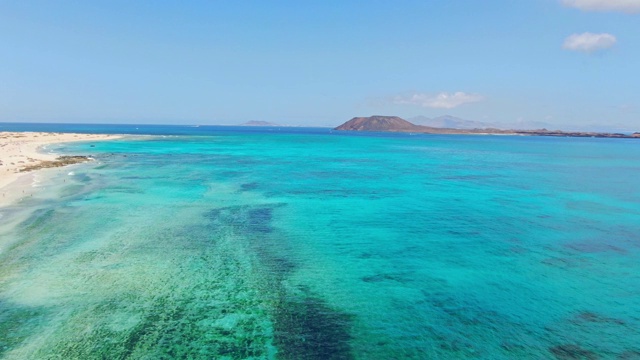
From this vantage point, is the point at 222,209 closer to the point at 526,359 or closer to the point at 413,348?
the point at 413,348

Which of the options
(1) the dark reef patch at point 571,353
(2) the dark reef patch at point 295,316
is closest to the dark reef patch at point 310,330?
(2) the dark reef patch at point 295,316

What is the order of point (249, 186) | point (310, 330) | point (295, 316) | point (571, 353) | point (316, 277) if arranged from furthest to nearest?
point (249, 186) → point (316, 277) → point (295, 316) → point (310, 330) → point (571, 353)

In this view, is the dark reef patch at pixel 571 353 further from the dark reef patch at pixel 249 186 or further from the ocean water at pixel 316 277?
the dark reef patch at pixel 249 186

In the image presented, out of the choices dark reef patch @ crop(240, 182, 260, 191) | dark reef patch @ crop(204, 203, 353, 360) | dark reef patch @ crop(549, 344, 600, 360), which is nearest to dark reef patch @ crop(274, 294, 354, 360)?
dark reef patch @ crop(204, 203, 353, 360)

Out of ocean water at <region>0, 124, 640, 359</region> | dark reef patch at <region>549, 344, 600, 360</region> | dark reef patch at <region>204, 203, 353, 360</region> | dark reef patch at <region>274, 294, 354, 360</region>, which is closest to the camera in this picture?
dark reef patch at <region>549, 344, 600, 360</region>

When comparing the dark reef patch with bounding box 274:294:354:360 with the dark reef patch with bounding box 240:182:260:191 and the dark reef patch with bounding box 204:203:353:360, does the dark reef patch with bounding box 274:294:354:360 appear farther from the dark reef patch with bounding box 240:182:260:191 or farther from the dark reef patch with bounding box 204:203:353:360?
the dark reef patch with bounding box 240:182:260:191

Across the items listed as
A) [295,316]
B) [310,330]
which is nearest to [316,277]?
[295,316]

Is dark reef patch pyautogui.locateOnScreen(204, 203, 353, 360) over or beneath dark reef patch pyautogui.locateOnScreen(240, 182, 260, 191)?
beneath

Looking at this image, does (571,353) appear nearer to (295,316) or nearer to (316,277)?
(295,316)

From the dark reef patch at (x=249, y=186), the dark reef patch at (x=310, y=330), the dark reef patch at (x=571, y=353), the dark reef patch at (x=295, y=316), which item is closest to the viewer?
the dark reef patch at (x=571, y=353)
